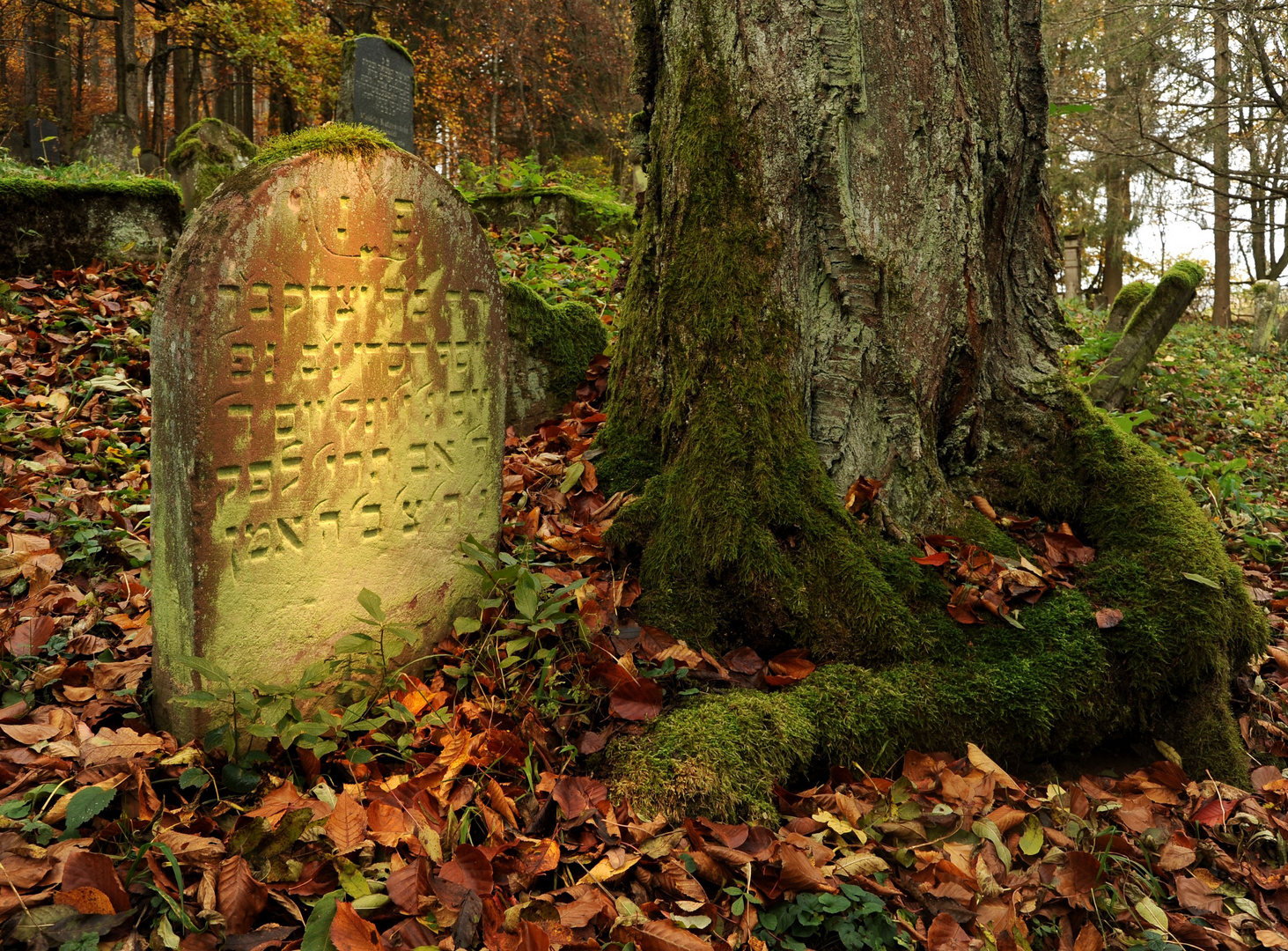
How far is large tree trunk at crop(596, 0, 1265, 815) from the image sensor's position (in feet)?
8.98

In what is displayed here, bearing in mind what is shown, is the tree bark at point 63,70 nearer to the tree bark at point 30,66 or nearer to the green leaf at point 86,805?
the tree bark at point 30,66

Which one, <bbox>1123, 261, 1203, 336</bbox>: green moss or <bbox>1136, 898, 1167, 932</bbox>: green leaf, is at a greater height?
<bbox>1123, 261, 1203, 336</bbox>: green moss

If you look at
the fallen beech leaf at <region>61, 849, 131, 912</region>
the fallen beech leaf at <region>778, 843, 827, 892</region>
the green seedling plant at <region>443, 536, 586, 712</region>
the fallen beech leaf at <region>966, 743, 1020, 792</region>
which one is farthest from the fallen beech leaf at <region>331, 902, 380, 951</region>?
the fallen beech leaf at <region>966, 743, 1020, 792</region>

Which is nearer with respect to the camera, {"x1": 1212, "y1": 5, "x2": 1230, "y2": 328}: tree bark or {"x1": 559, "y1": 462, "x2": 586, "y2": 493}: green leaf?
{"x1": 559, "y1": 462, "x2": 586, "y2": 493}: green leaf

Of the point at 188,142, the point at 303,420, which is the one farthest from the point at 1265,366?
the point at 188,142

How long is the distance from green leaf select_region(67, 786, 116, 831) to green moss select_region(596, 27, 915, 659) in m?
1.59

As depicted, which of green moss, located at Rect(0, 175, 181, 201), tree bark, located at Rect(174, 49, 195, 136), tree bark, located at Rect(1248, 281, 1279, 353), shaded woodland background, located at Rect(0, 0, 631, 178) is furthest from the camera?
tree bark, located at Rect(174, 49, 195, 136)

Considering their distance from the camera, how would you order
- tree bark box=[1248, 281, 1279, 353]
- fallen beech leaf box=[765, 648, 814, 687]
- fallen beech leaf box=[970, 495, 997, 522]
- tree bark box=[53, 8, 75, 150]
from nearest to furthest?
fallen beech leaf box=[765, 648, 814, 687] → fallen beech leaf box=[970, 495, 997, 522] → tree bark box=[1248, 281, 1279, 353] → tree bark box=[53, 8, 75, 150]

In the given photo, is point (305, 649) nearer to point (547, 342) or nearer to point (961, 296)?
point (547, 342)

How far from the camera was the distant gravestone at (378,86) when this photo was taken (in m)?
7.88

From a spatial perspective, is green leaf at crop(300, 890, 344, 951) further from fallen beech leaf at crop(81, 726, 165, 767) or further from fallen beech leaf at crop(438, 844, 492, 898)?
fallen beech leaf at crop(81, 726, 165, 767)

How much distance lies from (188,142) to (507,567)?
8.59 m

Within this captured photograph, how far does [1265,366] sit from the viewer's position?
9414mm

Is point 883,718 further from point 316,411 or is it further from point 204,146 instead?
point 204,146
